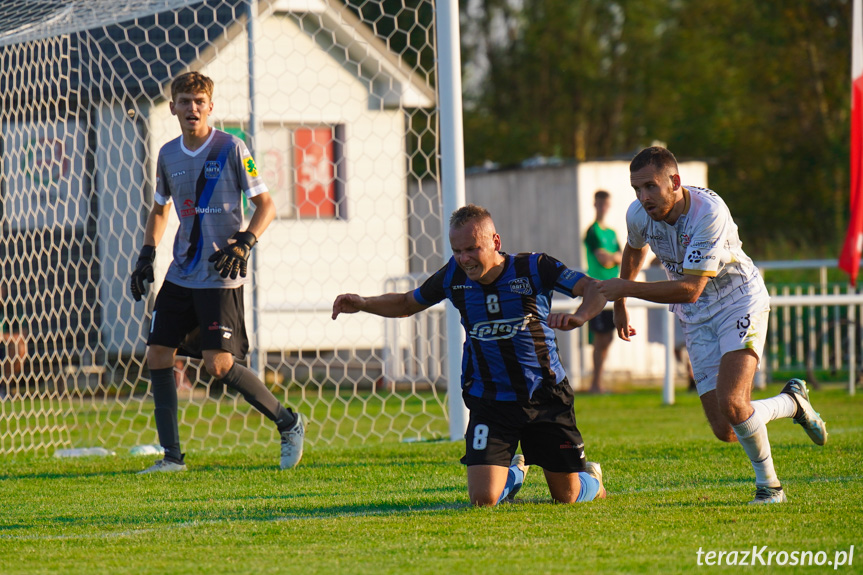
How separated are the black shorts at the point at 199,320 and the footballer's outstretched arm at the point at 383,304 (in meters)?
1.39

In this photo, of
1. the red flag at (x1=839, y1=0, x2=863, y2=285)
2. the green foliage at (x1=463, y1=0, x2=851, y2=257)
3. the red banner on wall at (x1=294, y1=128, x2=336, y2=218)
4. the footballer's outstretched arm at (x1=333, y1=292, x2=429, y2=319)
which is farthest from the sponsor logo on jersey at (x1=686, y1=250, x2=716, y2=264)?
the green foliage at (x1=463, y1=0, x2=851, y2=257)

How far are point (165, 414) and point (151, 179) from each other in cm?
697

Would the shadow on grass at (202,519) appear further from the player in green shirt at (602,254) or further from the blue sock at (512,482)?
the player in green shirt at (602,254)

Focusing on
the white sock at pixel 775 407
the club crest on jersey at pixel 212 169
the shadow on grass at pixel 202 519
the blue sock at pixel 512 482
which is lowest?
the shadow on grass at pixel 202 519

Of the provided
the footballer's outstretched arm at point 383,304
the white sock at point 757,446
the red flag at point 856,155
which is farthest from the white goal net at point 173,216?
the red flag at point 856,155

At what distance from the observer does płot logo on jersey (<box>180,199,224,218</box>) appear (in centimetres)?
672

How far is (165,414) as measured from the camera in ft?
22.5

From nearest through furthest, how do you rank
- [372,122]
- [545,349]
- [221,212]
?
[545,349] < [221,212] < [372,122]

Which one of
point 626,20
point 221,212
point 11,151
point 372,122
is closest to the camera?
point 221,212

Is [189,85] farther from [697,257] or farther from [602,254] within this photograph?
[602,254]

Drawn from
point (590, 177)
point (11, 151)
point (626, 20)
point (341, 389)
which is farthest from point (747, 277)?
point (626, 20)

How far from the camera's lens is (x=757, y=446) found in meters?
5.24

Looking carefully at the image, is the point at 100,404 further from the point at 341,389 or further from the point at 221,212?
the point at 221,212

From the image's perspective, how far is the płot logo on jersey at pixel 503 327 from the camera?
534cm
